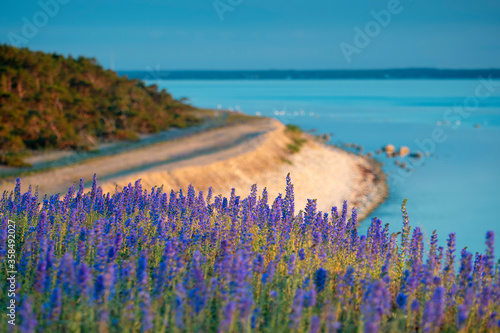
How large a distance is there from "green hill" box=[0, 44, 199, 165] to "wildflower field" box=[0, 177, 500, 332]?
13.5 meters

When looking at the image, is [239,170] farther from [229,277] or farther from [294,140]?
[229,277]

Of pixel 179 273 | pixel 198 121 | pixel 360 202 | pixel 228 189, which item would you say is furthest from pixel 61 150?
pixel 179 273

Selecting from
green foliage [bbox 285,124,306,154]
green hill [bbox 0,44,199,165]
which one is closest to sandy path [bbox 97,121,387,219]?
green foliage [bbox 285,124,306,154]

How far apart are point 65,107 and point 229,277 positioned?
2199 cm

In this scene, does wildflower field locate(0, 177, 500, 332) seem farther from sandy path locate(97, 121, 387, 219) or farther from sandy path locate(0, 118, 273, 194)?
sandy path locate(0, 118, 273, 194)

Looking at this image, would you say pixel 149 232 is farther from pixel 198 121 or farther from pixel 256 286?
pixel 198 121

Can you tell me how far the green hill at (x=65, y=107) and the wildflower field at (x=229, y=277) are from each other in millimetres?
13486

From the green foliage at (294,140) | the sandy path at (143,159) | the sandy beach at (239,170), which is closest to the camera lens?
the sandy path at (143,159)

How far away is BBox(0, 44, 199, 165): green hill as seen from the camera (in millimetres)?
20641

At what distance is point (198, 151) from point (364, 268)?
17.8 metres

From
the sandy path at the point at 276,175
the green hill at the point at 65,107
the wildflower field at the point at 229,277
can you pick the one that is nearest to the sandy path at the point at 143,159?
the sandy path at the point at 276,175

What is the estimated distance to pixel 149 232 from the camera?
637 cm

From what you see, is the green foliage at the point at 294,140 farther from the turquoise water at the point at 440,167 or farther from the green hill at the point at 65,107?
the green hill at the point at 65,107

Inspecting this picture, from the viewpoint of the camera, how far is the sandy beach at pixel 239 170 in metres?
16.4
